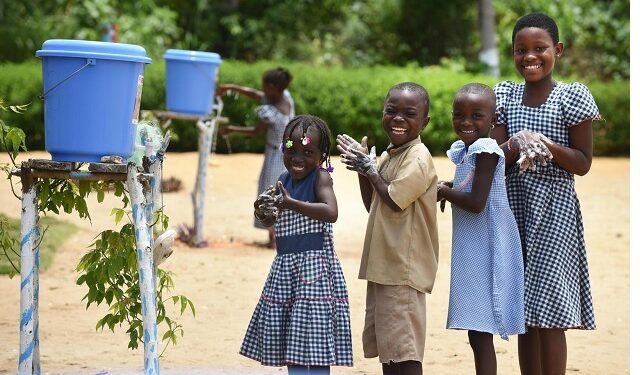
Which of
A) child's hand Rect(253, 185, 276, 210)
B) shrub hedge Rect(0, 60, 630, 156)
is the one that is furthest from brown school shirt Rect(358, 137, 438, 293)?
shrub hedge Rect(0, 60, 630, 156)

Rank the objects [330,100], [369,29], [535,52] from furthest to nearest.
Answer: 1. [369,29]
2. [330,100]
3. [535,52]

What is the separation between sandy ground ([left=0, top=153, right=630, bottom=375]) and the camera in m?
→ 5.36

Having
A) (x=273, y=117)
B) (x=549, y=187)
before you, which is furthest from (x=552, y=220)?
(x=273, y=117)

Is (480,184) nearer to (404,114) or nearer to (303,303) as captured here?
(404,114)

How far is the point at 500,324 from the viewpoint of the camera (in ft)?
13.1

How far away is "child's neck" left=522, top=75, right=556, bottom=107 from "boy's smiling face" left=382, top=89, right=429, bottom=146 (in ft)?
1.45

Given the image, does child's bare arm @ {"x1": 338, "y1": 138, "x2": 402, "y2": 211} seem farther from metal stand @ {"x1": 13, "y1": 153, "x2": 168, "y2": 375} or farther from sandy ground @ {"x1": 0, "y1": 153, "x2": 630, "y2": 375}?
sandy ground @ {"x1": 0, "y1": 153, "x2": 630, "y2": 375}

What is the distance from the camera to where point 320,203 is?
4.07 metres

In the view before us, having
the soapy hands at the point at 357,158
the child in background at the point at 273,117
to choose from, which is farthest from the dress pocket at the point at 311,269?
the child in background at the point at 273,117

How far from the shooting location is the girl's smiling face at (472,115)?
158 inches

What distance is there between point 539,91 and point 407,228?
0.77 metres

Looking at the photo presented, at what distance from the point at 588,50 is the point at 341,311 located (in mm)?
17298

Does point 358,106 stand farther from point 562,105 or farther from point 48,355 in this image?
point 562,105

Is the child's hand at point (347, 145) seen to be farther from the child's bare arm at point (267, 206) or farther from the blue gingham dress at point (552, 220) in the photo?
the blue gingham dress at point (552, 220)
